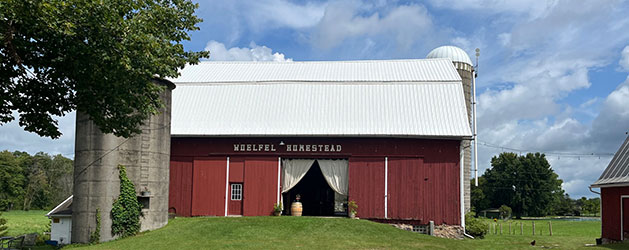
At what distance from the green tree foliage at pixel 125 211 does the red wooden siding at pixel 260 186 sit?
610 centimetres

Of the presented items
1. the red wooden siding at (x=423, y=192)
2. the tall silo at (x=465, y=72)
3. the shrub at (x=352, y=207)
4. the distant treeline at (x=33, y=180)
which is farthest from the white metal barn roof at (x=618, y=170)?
the distant treeline at (x=33, y=180)

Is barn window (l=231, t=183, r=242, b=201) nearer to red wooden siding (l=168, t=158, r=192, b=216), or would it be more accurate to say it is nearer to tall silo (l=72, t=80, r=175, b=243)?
red wooden siding (l=168, t=158, r=192, b=216)

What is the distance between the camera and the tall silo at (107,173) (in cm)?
2164

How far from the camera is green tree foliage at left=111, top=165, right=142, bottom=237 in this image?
21797 millimetres

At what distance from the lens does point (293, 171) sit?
27328mm

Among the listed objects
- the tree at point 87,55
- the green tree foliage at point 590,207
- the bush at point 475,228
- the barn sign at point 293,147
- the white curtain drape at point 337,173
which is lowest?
the green tree foliage at point 590,207

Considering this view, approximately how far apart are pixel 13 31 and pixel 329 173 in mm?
16890

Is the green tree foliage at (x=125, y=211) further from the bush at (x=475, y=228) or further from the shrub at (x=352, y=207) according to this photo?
the bush at (x=475, y=228)

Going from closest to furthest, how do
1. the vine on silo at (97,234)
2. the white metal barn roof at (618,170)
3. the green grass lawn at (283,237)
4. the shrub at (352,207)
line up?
the green grass lawn at (283,237)
the vine on silo at (97,234)
the white metal barn roof at (618,170)
the shrub at (352,207)

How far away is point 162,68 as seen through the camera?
14719 mm

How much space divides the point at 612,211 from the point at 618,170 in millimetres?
1714

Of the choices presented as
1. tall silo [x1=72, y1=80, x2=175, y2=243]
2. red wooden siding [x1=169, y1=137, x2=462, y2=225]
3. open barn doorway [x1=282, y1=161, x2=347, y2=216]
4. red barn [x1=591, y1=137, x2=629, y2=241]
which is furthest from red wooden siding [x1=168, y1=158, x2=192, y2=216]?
red barn [x1=591, y1=137, x2=629, y2=241]

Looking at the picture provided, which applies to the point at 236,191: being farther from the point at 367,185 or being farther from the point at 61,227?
the point at 61,227

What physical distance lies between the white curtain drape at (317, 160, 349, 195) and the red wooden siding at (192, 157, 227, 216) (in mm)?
5013
